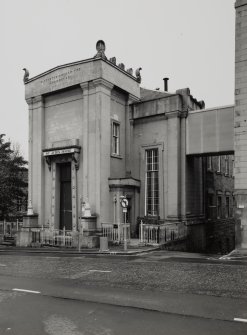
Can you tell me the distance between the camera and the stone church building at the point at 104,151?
74.8 feet

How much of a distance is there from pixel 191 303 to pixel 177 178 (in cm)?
1516

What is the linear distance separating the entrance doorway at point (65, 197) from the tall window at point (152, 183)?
16.5 ft

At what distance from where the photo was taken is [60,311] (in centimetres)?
779

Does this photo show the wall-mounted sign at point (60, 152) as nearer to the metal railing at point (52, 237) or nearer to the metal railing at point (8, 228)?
the metal railing at point (52, 237)

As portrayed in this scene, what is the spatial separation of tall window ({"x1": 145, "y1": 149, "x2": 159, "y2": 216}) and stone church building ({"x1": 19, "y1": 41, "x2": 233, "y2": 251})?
63mm

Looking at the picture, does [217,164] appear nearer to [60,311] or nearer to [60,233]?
[60,233]

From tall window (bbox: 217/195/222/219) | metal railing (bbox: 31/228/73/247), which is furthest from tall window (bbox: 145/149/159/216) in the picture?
tall window (bbox: 217/195/222/219)

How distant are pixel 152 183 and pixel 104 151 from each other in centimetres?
387

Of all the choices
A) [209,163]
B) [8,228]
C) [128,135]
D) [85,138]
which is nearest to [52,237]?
[8,228]

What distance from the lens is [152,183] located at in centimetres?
2430

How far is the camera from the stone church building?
2281 centimetres

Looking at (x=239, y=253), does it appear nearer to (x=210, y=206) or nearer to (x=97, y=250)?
(x=97, y=250)

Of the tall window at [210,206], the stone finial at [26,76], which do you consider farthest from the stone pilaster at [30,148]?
the tall window at [210,206]

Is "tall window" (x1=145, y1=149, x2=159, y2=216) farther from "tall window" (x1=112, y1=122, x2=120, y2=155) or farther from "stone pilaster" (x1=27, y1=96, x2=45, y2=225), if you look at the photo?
"stone pilaster" (x1=27, y1=96, x2=45, y2=225)
